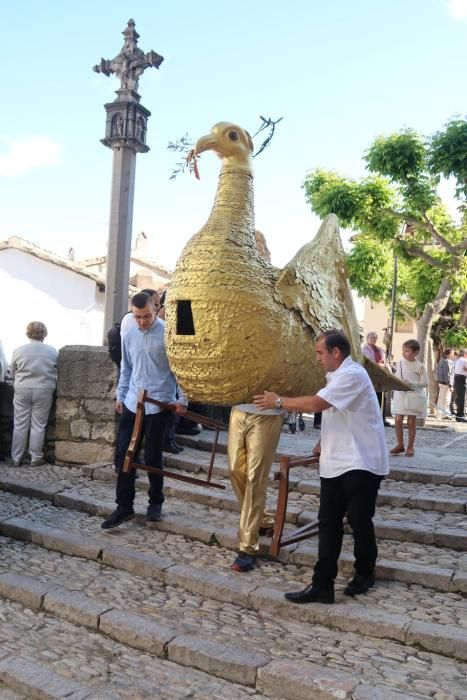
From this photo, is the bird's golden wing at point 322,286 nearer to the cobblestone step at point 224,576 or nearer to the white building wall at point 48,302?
the cobblestone step at point 224,576

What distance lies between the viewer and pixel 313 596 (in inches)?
144

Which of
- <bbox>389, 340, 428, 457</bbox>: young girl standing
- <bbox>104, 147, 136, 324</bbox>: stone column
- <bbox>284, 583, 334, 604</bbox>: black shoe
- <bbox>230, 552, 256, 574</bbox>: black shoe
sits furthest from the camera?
<bbox>104, 147, 136, 324</bbox>: stone column

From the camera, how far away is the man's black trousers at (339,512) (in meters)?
3.58

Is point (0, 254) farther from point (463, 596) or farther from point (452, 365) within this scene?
point (463, 596)

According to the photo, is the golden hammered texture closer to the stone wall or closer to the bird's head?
the bird's head

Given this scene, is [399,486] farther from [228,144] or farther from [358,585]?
[228,144]

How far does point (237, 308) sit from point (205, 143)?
1.12m

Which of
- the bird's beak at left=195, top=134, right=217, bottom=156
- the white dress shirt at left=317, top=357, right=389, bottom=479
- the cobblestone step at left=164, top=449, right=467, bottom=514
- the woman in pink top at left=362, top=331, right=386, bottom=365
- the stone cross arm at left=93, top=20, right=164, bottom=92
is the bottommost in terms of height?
the cobblestone step at left=164, top=449, right=467, bottom=514

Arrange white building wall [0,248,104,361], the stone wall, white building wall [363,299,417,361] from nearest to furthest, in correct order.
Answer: the stone wall < white building wall [0,248,104,361] < white building wall [363,299,417,361]

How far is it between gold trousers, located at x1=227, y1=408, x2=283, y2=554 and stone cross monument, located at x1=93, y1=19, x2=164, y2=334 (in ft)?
13.3

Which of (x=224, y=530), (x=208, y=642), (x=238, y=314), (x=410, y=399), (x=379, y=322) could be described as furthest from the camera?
(x=379, y=322)

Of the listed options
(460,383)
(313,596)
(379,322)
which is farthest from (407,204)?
(379,322)

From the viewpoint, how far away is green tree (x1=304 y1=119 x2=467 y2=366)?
40.5 ft

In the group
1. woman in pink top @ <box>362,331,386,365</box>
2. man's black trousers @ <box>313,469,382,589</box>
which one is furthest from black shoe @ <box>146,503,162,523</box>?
woman in pink top @ <box>362,331,386,365</box>
